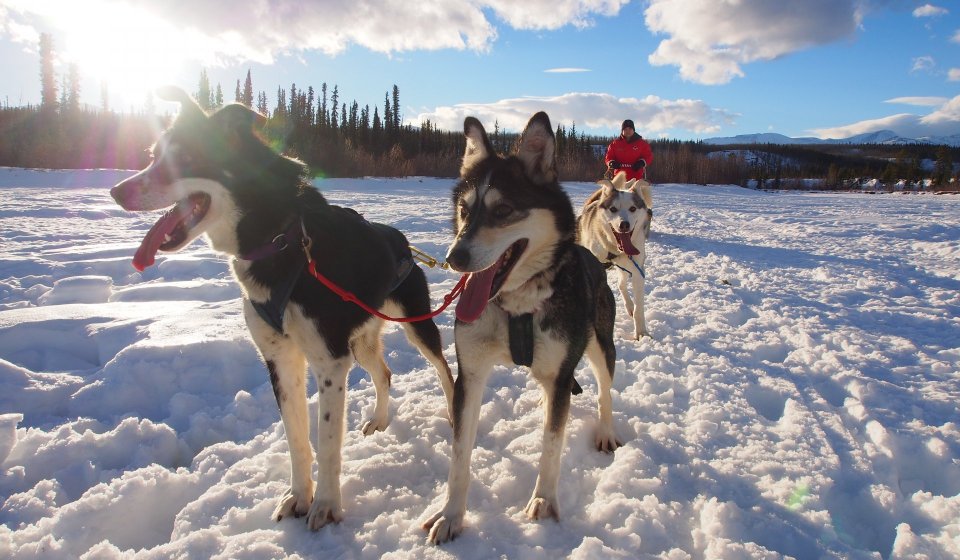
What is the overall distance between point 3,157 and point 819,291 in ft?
107

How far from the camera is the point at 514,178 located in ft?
8.50

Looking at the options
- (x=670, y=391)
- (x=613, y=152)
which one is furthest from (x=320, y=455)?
(x=613, y=152)

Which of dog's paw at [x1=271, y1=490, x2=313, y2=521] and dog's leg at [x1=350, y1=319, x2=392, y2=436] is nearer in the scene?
dog's paw at [x1=271, y1=490, x2=313, y2=521]

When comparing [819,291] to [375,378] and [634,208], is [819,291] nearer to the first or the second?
[634,208]

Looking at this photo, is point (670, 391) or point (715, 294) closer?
point (670, 391)

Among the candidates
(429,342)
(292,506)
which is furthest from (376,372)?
(292,506)

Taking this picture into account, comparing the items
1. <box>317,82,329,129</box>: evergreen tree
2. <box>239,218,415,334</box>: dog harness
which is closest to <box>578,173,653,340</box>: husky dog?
<box>239,218,415,334</box>: dog harness

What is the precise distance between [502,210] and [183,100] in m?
1.63

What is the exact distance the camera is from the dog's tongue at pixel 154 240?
7.34 ft

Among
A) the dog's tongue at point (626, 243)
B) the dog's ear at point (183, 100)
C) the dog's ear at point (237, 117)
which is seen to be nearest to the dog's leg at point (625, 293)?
the dog's tongue at point (626, 243)

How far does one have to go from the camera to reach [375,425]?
3.44 m

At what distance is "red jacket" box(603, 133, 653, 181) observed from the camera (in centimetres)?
1054

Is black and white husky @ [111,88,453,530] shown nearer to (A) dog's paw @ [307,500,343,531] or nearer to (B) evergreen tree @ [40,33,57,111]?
(A) dog's paw @ [307,500,343,531]

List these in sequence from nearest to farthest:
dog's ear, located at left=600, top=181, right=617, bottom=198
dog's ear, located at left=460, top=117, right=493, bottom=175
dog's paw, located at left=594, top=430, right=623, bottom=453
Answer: dog's ear, located at left=460, top=117, right=493, bottom=175 < dog's paw, located at left=594, top=430, right=623, bottom=453 < dog's ear, located at left=600, top=181, right=617, bottom=198
